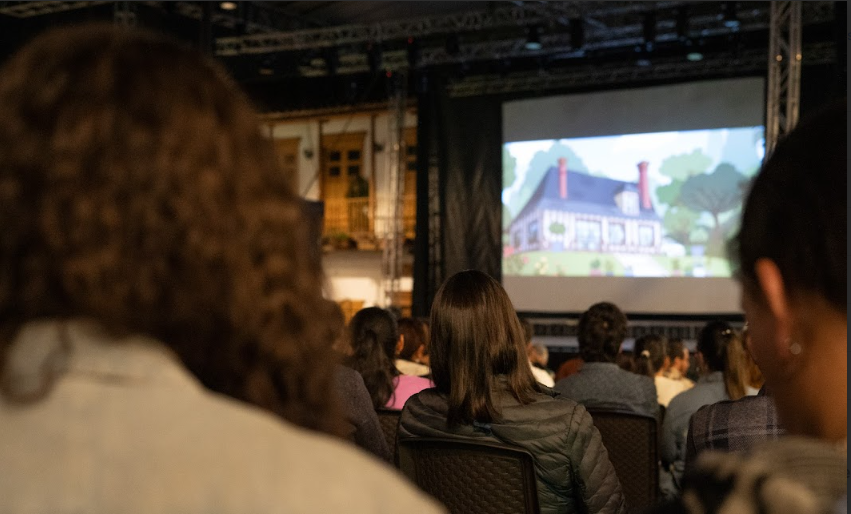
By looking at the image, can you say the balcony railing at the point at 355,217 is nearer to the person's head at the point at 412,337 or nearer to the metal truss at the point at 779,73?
the metal truss at the point at 779,73

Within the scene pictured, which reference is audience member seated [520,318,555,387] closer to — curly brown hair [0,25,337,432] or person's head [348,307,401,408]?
person's head [348,307,401,408]

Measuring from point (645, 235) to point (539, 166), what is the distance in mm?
1878

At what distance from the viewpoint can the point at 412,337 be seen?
5.50 m

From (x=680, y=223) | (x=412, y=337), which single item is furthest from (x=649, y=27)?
(x=412, y=337)

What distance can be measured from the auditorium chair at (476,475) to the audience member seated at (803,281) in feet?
5.55

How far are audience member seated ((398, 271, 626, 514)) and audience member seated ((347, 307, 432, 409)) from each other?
1277 millimetres

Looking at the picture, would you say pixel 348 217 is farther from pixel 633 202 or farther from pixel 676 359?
pixel 676 359

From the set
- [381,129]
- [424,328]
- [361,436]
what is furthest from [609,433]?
[381,129]

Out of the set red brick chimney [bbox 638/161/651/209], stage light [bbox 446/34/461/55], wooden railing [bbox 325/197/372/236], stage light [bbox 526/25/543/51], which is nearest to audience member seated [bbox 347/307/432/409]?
stage light [bbox 526/25/543/51]

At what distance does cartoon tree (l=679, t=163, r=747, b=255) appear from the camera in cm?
1209

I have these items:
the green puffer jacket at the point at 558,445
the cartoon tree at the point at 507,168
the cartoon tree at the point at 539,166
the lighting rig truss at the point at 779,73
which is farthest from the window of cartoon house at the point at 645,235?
the green puffer jacket at the point at 558,445

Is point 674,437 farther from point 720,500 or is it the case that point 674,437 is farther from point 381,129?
point 381,129

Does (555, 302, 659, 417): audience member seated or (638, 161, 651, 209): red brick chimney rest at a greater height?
(638, 161, 651, 209): red brick chimney

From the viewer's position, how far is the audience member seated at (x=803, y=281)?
2.70 feet
